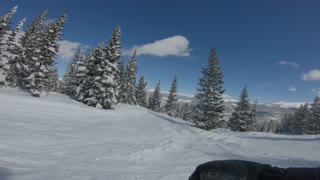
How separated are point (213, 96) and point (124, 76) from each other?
32.3 meters

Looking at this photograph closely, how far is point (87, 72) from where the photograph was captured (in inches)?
1722

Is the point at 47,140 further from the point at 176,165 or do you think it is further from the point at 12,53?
the point at 12,53

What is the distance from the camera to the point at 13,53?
141 feet

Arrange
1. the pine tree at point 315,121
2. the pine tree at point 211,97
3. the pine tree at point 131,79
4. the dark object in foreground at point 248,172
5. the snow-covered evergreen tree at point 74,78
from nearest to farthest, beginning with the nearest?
the dark object in foreground at point 248,172
the pine tree at point 211,97
the snow-covered evergreen tree at point 74,78
the pine tree at point 315,121
the pine tree at point 131,79

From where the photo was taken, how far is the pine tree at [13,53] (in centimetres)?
4203

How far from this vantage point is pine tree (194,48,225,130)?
3816 centimetres

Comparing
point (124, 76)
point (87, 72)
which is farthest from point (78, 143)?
point (124, 76)

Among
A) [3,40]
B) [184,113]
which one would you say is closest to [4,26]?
[3,40]

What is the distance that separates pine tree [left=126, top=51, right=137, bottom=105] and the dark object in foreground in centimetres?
6443

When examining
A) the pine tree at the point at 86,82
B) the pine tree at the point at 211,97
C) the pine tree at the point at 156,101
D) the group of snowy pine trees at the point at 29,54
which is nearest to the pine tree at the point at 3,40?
the group of snowy pine trees at the point at 29,54

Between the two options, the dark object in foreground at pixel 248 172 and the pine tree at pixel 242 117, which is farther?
the pine tree at pixel 242 117

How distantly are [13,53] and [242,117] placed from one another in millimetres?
38846

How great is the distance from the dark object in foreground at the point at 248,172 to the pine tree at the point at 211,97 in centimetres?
3580

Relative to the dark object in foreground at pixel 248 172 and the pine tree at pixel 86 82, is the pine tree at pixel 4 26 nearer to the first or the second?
the pine tree at pixel 86 82
